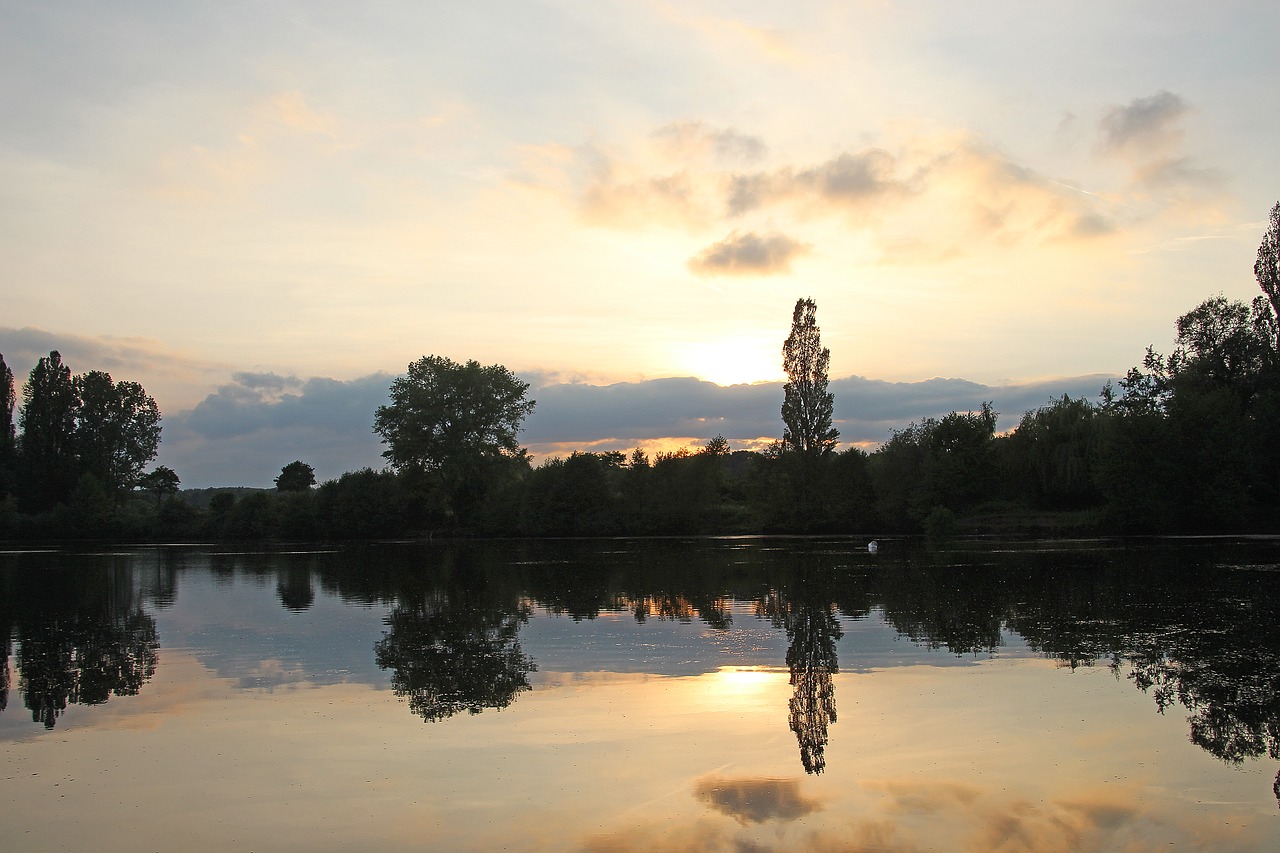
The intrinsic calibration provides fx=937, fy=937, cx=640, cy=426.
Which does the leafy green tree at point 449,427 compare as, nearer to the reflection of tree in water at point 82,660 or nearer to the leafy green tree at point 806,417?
the leafy green tree at point 806,417

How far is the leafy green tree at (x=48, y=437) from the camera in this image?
86.2 m

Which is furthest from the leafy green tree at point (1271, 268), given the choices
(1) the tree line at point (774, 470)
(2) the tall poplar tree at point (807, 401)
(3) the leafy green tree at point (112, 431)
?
(3) the leafy green tree at point (112, 431)

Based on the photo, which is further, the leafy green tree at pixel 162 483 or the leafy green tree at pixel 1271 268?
the leafy green tree at pixel 162 483

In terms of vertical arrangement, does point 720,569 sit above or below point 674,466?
below

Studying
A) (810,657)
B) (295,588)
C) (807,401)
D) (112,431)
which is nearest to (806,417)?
(807,401)

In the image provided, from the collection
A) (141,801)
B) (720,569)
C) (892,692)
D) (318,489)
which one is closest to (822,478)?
(720,569)

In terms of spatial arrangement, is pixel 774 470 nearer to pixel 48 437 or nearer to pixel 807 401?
pixel 807 401

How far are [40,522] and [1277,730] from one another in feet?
305

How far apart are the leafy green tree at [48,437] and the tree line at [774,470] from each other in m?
0.17

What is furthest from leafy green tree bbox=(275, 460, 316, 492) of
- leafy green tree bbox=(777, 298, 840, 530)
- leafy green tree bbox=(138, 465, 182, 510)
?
leafy green tree bbox=(777, 298, 840, 530)

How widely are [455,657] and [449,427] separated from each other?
2469 inches

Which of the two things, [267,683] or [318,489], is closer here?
[267,683]

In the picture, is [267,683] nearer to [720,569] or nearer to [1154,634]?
[1154,634]

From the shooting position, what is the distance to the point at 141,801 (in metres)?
8.14
